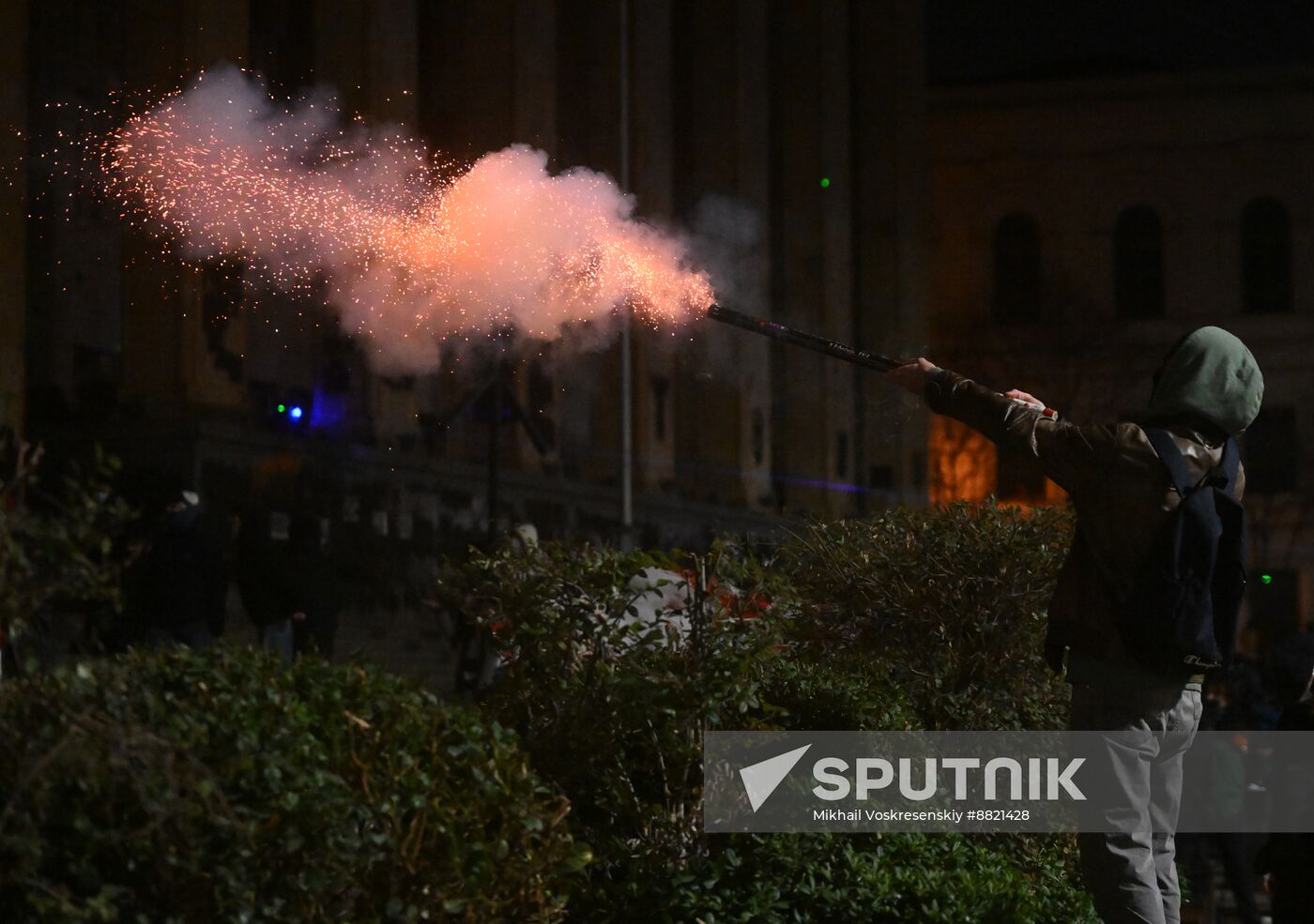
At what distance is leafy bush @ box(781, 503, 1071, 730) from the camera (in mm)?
6734

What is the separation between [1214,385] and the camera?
5047mm

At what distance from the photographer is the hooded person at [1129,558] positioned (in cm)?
482

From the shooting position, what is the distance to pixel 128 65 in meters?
17.5

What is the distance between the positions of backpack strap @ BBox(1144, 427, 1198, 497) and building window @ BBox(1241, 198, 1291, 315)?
41.7m

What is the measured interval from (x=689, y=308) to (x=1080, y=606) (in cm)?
451

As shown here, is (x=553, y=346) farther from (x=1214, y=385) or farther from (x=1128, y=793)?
(x=1128, y=793)

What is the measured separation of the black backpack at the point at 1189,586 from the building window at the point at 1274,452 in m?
39.2

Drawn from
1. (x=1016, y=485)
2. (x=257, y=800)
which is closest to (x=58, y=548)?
(x=257, y=800)

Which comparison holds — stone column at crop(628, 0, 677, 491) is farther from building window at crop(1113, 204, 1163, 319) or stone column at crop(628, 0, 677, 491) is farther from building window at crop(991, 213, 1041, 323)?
building window at crop(1113, 204, 1163, 319)

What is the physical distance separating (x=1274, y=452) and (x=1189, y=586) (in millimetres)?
40690

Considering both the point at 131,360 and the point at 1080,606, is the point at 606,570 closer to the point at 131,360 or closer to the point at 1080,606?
the point at 1080,606
